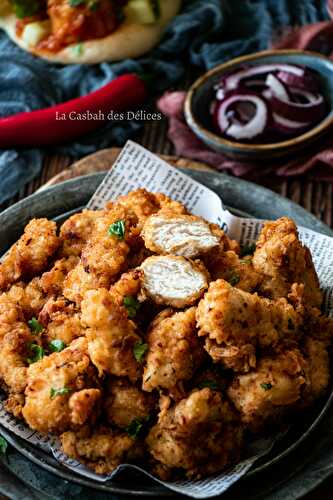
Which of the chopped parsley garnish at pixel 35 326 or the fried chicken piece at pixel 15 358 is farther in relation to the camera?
the chopped parsley garnish at pixel 35 326

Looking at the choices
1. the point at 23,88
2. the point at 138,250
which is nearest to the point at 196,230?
the point at 138,250

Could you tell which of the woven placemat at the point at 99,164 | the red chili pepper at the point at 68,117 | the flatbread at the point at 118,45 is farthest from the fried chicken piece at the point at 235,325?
the flatbread at the point at 118,45

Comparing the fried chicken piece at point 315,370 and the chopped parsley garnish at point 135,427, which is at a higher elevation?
the chopped parsley garnish at point 135,427

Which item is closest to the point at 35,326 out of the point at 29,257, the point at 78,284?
the point at 78,284

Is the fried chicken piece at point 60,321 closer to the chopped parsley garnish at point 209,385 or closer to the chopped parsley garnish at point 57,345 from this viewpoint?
the chopped parsley garnish at point 57,345

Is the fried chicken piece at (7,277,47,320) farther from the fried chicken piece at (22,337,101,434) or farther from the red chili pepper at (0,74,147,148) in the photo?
the red chili pepper at (0,74,147,148)

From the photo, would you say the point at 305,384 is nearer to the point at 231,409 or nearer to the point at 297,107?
the point at 231,409

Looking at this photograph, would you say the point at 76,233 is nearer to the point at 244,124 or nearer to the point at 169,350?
the point at 169,350
